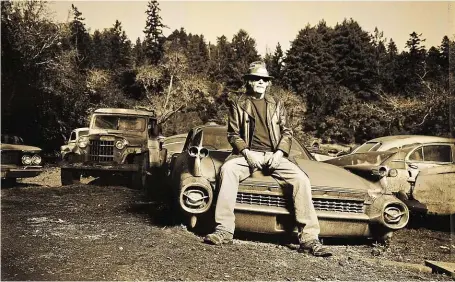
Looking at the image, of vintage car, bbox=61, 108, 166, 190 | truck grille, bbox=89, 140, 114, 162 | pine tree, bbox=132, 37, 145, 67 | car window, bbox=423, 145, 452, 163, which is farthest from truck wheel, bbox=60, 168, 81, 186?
pine tree, bbox=132, 37, 145, 67

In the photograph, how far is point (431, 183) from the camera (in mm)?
4887

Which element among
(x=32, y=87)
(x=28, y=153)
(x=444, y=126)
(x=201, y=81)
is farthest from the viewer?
(x=444, y=126)

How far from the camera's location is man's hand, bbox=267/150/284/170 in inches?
150

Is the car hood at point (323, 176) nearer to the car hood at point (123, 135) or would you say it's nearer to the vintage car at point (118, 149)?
the vintage car at point (118, 149)

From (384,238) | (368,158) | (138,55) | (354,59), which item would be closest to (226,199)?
(384,238)

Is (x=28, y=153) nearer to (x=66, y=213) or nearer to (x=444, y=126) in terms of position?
(x=66, y=213)

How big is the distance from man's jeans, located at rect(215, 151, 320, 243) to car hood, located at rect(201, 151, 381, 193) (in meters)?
0.18

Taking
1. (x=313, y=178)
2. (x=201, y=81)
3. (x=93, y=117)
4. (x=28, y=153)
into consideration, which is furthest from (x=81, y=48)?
(x=313, y=178)

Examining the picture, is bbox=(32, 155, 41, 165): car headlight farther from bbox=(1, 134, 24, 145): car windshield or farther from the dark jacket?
the dark jacket

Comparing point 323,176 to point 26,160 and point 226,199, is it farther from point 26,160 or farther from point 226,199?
point 26,160

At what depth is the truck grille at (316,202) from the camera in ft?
12.5

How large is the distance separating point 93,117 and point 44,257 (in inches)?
280

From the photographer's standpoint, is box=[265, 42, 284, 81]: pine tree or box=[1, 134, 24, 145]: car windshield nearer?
box=[1, 134, 24, 145]: car windshield

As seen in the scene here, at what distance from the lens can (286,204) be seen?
3799 millimetres
